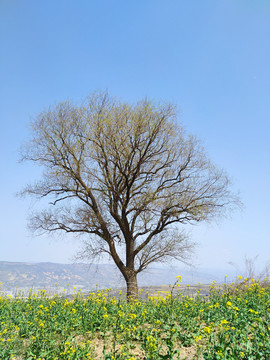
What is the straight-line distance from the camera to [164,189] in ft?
50.3

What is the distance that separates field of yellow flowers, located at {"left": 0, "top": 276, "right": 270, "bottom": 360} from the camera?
495 cm

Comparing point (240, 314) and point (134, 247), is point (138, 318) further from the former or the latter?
point (134, 247)

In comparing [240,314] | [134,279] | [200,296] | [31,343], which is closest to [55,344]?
[31,343]

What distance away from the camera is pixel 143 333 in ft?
19.0

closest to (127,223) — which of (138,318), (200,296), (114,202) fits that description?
(114,202)

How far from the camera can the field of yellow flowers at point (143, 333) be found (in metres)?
4.95

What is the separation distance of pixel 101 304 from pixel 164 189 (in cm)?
850

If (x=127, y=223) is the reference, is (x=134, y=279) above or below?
below

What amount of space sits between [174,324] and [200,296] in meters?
3.48

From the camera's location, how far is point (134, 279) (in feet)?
48.0

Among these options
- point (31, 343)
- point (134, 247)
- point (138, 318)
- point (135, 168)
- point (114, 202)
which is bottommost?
point (31, 343)

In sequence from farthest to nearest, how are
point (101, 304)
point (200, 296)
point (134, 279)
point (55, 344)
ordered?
point (134, 279) < point (200, 296) < point (101, 304) < point (55, 344)

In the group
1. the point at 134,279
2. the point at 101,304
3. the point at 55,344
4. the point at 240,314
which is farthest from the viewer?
the point at 134,279

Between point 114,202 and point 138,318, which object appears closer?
point 138,318
